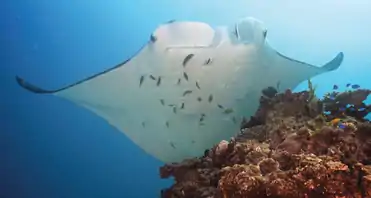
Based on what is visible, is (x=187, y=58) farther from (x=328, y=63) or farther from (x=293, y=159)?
(x=293, y=159)

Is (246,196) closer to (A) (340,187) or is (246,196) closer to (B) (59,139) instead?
(A) (340,187)

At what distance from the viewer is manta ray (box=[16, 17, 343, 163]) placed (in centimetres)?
331

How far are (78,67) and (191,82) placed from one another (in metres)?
4.31

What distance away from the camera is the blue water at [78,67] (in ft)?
21.4

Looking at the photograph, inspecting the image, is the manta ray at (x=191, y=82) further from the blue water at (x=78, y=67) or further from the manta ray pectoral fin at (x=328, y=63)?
the blue water at (x=78, y=67)

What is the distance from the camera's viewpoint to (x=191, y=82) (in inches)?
132

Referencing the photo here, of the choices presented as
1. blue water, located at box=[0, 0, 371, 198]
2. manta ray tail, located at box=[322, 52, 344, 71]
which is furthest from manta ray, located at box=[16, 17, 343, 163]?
blue water, located at box=[0, 0, 371, 198]

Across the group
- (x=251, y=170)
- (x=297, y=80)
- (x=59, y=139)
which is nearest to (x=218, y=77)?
(x=297, y=80)

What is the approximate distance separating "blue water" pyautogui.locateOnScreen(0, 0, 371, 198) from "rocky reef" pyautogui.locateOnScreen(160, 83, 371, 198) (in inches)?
185

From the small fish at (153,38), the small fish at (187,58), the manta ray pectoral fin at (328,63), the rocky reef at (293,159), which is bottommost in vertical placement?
the rocky reef at (293,159)

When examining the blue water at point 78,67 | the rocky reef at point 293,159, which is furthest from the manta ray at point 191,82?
the blue water at point 78,67

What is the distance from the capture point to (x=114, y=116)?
3.80m

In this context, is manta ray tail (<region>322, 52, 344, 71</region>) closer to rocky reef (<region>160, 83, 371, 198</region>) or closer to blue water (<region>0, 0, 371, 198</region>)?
rocky reef (<region>160, 83, 371, 198</region>)

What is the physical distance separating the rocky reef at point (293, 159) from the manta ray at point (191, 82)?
36.1 inches
